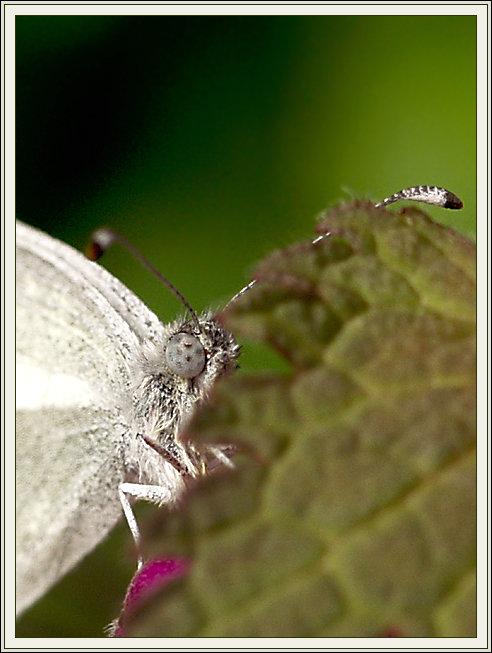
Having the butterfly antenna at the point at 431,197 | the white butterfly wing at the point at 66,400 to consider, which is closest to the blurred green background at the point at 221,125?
the white butterfly wing at the point at 66,400

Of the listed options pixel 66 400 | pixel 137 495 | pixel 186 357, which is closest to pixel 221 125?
pixel 66 400

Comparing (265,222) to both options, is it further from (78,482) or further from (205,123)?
(78,482)

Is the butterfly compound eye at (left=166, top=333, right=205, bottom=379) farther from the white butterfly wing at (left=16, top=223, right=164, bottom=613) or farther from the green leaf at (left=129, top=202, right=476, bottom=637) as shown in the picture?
the green leaf at (left=129, top=202, right=476, bottom=637)

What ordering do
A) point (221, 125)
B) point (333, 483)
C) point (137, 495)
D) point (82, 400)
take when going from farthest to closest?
point (221, 125)
point (82, 400)
point (137, 495)
point (333, 483)

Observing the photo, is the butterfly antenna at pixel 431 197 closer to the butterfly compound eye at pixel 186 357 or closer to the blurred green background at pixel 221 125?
the butterfly compound eye at pixel 186 357

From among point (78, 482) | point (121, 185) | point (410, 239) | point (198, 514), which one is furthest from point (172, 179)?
point (198, 514)

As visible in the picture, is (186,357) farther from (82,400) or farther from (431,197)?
(431,197)

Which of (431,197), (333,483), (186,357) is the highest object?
(431,197)
